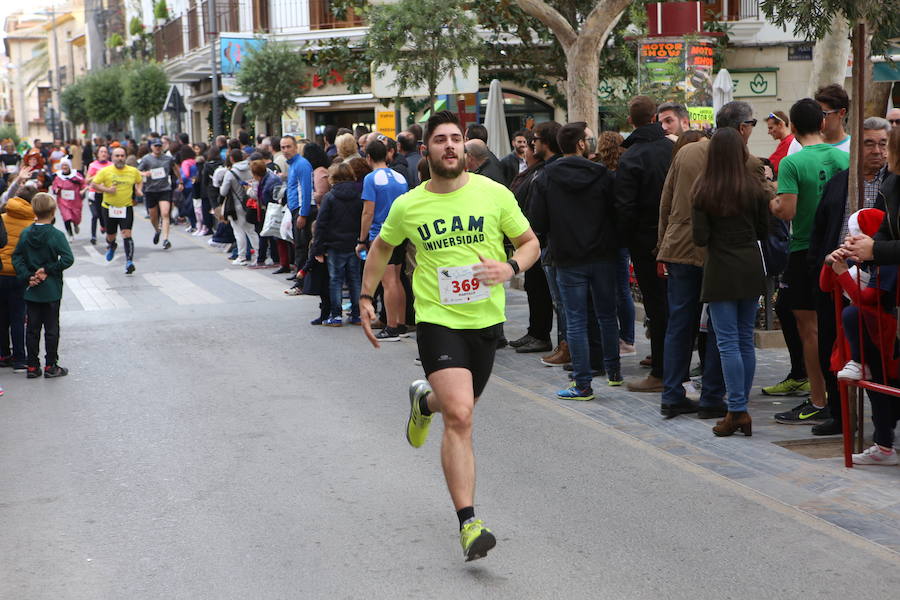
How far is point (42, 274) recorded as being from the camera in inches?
395

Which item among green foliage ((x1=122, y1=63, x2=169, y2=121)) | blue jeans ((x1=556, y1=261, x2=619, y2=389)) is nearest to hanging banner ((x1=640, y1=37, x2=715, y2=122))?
blue jeans ((x1=556, y1=261, x2=619, y2=389))

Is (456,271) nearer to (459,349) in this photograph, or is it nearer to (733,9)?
(459,349)

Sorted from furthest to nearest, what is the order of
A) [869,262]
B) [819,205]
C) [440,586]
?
[819,205] < [869,262] < [440,586]

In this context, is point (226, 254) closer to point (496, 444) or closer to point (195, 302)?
point (195, 302)

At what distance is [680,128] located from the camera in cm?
903

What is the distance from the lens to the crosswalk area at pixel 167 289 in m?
15.0

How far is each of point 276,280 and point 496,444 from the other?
10165 millimetres

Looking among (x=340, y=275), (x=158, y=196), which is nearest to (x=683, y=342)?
(x=340, y=275)

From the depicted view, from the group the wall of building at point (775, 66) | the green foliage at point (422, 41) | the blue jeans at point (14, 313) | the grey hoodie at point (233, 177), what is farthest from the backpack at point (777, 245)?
the wall of building at point (775, 66)

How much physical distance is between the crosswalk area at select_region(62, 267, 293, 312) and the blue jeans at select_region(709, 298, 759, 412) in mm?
8353

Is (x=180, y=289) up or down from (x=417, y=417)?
down

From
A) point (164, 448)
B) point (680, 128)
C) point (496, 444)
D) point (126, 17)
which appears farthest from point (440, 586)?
point (126, 17)

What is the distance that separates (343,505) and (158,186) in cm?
1680

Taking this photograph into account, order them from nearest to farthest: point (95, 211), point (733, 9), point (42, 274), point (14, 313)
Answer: point (42, 274)
point (14, 313)
point (95, 211)
point (733, 9)
